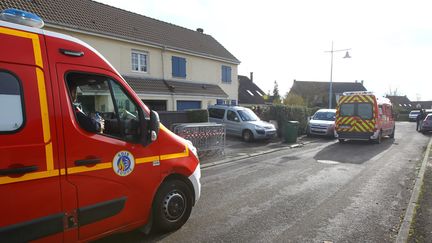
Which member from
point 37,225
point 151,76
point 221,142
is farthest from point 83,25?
point 37,225

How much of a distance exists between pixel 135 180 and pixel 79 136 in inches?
37.6

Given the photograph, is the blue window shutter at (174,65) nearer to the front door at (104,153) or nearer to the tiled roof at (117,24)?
the tiled roof at (117,24)

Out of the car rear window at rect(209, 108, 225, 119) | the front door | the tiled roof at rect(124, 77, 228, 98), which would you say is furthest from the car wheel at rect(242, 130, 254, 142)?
the front door

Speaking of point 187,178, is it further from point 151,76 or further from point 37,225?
point 151,76

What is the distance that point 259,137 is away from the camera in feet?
55.3

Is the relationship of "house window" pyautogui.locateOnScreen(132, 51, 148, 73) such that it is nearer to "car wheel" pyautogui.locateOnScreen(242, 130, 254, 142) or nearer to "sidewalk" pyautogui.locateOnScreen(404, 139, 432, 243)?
"car wheel" pyautogui.locateOnScreen(242, 130, 254, 142)

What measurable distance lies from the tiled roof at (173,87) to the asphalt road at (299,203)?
1006cm

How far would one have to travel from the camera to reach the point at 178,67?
74.9ft

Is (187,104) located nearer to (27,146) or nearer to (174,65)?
(174,65)

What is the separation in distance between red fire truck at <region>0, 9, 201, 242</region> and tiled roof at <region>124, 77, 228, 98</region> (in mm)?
14282

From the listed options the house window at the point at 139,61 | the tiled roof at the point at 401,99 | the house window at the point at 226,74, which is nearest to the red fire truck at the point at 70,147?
the house window at the point at 139,61

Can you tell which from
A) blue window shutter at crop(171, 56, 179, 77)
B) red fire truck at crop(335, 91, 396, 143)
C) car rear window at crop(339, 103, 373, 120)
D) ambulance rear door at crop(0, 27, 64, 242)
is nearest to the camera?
ambulance rear door at crop(0, 27, 64, 242)

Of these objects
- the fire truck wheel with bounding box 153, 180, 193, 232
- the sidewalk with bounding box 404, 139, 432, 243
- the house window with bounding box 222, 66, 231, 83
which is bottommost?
the sidewalk with bounding box 404, 139, 432, 243

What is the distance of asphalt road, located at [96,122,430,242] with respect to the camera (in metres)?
4.87
